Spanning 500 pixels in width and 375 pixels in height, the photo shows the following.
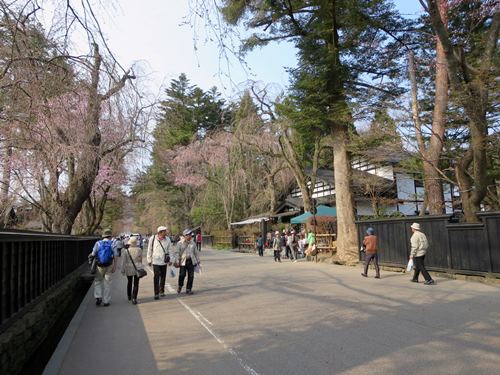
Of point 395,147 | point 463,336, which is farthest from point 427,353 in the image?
point 395,147

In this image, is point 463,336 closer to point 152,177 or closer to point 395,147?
point 395,147

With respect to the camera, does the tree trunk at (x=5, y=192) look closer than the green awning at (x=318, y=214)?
Yes

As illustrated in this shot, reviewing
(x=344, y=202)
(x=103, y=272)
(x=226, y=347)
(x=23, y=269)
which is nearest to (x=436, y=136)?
(x=344, y=202)

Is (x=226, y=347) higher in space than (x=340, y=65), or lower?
lower

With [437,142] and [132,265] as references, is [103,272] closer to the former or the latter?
[132,265]

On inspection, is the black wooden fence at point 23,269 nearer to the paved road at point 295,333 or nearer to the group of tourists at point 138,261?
the paved road at point 295,333

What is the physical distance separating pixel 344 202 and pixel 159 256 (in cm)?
1178

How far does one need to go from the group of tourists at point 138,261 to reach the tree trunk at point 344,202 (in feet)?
→ 32.7

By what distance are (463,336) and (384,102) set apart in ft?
47.9

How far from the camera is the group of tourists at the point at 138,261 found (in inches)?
442

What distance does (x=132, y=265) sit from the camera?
11211mm

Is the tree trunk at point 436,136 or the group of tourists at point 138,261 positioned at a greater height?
the tree trunk at point 436,136

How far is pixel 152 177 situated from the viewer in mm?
55906

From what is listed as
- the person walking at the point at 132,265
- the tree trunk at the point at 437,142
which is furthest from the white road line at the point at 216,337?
the tree trunk at the point at 437,142
